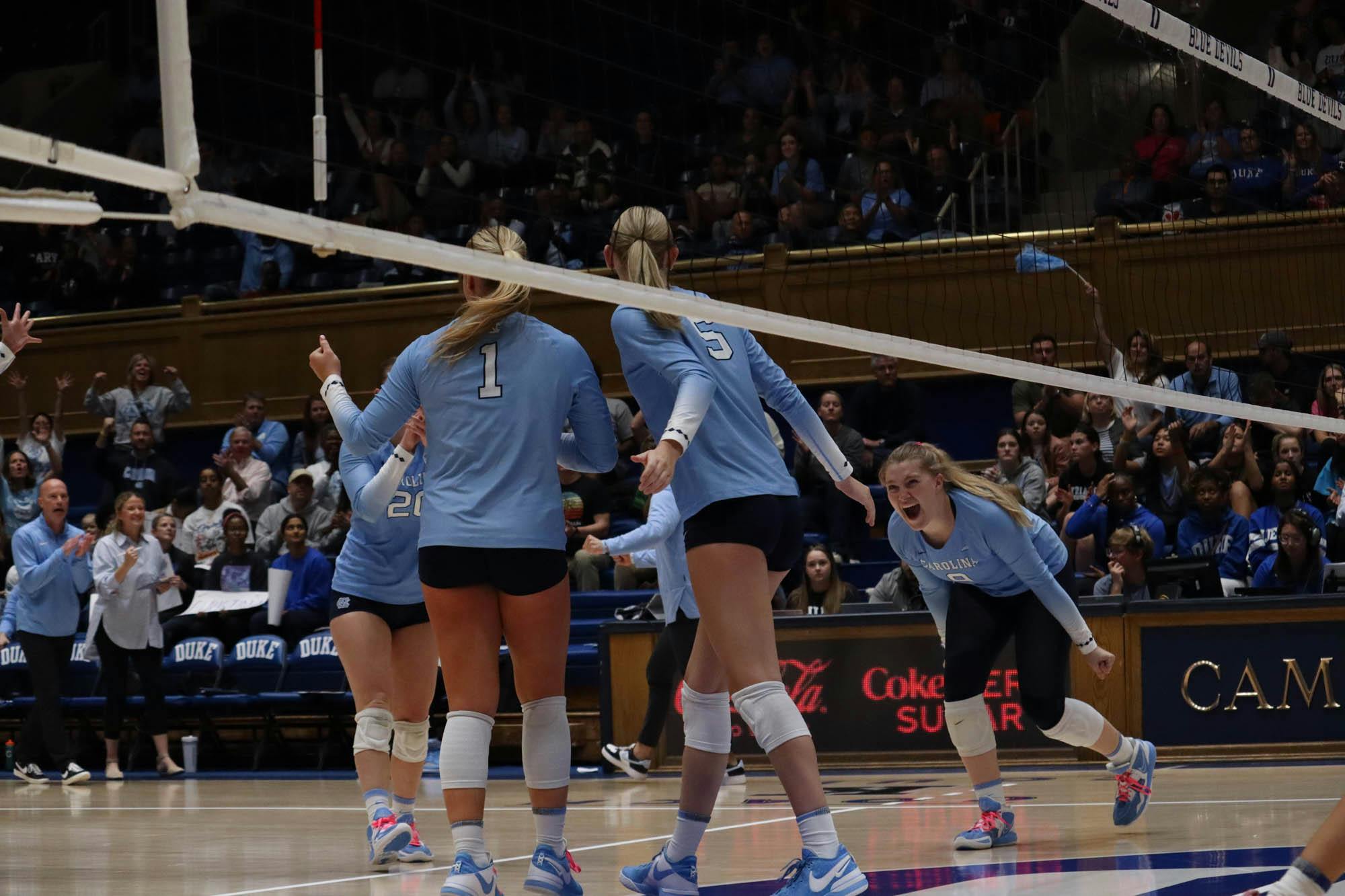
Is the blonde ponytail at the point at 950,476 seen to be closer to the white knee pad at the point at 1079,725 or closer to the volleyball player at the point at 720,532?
the white knee pad at the point at 1079,725

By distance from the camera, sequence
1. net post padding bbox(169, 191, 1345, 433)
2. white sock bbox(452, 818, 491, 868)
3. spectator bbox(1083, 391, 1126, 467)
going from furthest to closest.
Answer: spectator bbox(1083, 391, 1126, 467), white sock bbox(452, 818, 491, 868), net post padding bbox(169, 191, 1345, 433)

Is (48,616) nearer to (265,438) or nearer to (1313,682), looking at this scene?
(265,438)

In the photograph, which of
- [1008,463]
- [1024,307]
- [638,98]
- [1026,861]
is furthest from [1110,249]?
[1026,861]

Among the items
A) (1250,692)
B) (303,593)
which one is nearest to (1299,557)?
(1250,692)

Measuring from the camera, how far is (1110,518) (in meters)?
11.1

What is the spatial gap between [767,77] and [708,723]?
38.5 ft

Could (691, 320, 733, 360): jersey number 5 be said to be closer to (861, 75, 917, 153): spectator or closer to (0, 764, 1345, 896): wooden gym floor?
(0, 764, 1345, 896): wooden gym floor

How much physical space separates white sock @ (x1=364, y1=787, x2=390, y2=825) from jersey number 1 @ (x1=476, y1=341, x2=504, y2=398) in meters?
1.98

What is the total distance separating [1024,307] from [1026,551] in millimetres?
6868

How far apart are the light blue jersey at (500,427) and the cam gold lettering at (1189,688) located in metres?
5.94

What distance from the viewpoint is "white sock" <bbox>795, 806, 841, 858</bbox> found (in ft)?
14.0

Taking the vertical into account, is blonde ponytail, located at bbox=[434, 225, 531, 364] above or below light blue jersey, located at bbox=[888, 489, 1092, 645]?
above

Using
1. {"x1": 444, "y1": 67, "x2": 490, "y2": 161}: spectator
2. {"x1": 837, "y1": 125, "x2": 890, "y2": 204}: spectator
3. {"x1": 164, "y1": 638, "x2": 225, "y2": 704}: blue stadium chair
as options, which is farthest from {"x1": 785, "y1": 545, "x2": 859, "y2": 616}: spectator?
{"x1": 444, "y1": 67, "x2": 490, "y2": 161}: spectator

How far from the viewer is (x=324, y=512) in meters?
13.3
